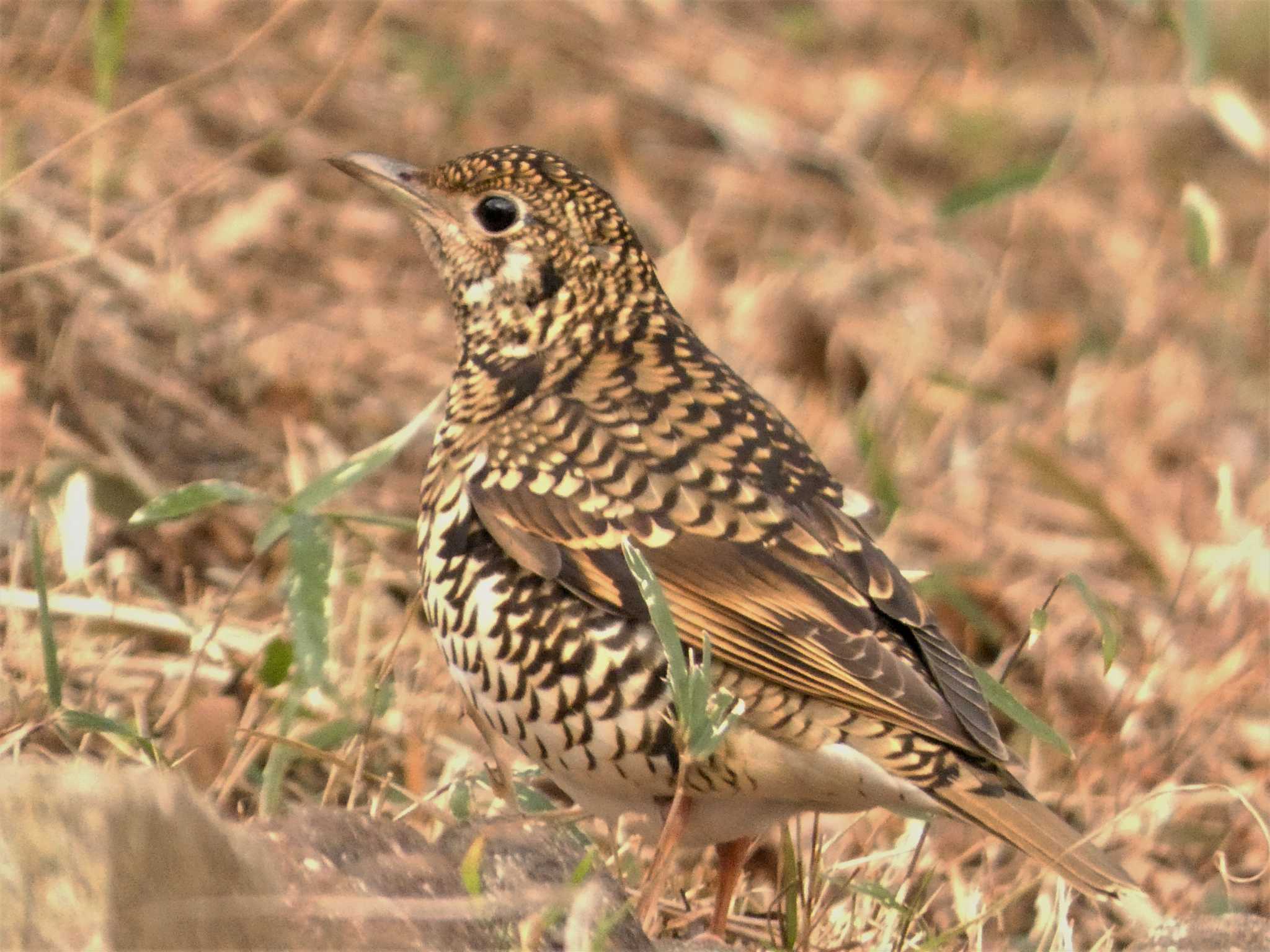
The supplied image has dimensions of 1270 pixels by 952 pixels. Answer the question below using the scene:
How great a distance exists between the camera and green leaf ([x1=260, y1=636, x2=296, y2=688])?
14.1ft

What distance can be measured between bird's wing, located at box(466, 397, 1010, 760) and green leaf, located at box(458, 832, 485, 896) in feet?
3.17

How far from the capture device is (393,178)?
4695 mm

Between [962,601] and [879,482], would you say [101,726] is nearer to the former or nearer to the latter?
[879,482]

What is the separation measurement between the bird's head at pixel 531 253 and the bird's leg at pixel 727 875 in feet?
3.72

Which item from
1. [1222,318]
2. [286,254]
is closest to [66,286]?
[286,254]

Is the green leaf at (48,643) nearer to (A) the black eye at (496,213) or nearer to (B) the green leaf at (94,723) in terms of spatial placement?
(B) the green leaf at (94,723)

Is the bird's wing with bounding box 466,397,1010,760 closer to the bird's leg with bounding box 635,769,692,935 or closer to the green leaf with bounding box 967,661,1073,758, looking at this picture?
the green leaf with bounding box 967,661,1073,758

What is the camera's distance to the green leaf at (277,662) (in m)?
4.31

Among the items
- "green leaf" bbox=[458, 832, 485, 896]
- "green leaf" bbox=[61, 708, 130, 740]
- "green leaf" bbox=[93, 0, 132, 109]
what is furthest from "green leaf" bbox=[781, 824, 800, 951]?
"green leaf" bbox=[93, 0, 132, 109]

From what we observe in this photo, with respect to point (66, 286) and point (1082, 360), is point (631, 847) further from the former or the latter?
point (1082, 360)

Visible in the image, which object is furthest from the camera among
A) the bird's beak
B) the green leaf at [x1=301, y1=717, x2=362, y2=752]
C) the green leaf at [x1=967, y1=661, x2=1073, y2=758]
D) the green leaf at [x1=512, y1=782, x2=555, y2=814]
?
the bird's beak

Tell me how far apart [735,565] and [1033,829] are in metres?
0.73

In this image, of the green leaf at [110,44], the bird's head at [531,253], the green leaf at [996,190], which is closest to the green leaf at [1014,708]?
the bird's head at [531,253]

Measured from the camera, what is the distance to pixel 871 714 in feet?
12.4
